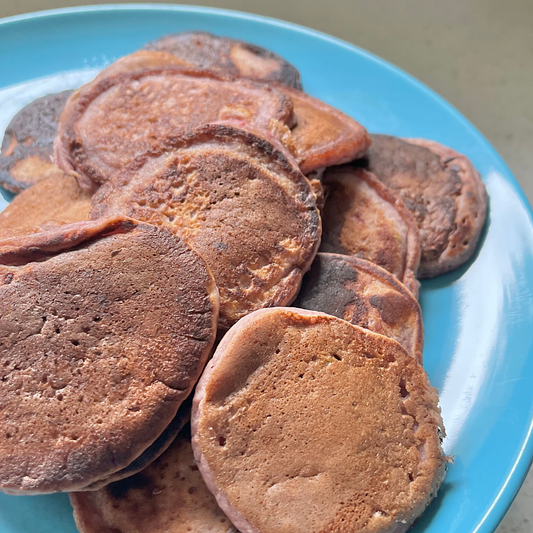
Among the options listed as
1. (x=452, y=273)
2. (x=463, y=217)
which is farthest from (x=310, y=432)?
(x=463, y=217)

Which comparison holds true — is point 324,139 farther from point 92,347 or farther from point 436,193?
point 92,347

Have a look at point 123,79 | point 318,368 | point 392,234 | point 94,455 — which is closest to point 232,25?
point 123,79

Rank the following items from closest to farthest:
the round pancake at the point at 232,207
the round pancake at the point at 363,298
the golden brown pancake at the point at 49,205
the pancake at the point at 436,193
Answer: the round pancake at the point at 232,207
the round pancake at the point at 363,298
the golden brown pancake at the point at 49,205
the pancake at the point at 436,193

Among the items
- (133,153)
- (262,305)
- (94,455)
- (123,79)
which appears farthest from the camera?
(123,79)

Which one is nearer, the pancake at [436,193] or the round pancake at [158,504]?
the round pancake at [158,504]

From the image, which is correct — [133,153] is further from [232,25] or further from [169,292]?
[232,25]

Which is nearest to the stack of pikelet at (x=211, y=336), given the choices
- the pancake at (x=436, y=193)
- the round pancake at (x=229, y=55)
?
the pancake at (x=436, y=193)

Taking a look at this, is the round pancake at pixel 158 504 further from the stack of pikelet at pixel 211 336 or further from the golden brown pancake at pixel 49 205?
the golden brown pancake at pixel 49 205
